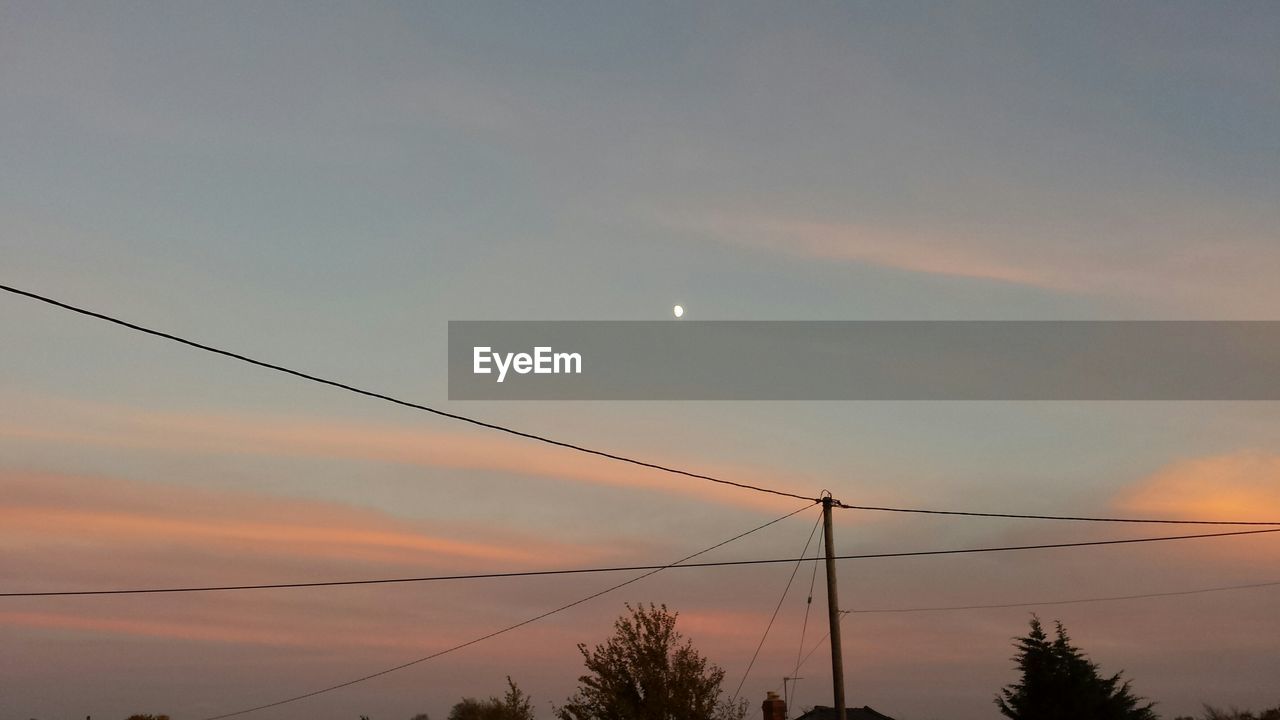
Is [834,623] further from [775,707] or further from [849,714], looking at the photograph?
[849,714]

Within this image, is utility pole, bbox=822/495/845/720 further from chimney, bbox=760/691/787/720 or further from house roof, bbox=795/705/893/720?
house roof, bbox=795/705/893/720

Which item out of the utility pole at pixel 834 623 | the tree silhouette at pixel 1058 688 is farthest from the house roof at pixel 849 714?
the utility pole at pixel 834 623

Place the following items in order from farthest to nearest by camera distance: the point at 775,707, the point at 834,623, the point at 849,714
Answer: the point at 849,714, the point at 775,707, the point at 834,623

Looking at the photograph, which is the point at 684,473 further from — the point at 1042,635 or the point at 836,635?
the point at 1042,635

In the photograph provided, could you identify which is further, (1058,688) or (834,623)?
(1058,688)

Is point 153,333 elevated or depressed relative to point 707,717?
elevated

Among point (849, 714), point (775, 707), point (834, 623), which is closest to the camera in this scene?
point (834, 623)

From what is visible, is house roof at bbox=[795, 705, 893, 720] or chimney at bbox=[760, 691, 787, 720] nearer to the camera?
chimney at bbox=[760, 691, 787, 720]

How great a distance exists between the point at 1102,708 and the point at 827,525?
37859mm

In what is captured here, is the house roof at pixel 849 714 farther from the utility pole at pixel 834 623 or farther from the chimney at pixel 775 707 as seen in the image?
the utility pole at pixel 834 623

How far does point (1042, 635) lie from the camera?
201 ft

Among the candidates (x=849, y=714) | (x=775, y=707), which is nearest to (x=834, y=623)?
(x=775, y=707)

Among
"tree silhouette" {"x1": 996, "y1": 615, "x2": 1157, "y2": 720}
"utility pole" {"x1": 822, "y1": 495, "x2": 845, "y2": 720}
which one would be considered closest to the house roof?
"tree silhouette" {"x1": 996, "y1": 615, "x2": 1157, "y2": 720}

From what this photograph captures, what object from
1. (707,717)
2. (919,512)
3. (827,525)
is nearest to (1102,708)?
(707,717)
